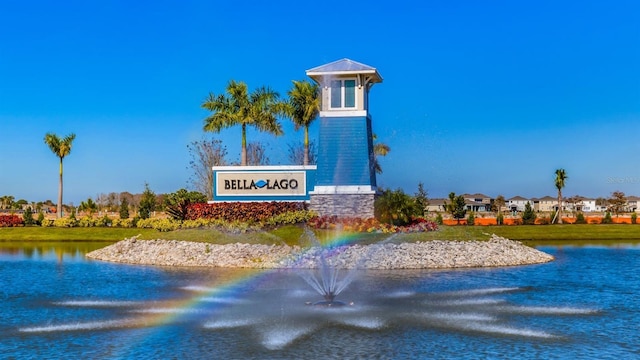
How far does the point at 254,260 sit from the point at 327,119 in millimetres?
10710

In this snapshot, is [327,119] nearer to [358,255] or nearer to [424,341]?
[358,255]

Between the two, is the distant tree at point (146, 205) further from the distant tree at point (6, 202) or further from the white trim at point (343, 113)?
the distant tree at point (6, 202)

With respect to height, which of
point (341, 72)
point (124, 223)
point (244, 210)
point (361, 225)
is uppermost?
point (341, 72)

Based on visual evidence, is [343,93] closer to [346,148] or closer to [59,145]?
[346,148]

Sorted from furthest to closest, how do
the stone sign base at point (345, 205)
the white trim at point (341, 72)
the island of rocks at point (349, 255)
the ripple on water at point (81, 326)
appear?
1. the white trim at point (341, 72)
2. the stone sign base at point (345, 205)
3. the island of rocks at point (349, 255)
4. the ripple on water at point (81, 326)

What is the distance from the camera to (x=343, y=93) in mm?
39375

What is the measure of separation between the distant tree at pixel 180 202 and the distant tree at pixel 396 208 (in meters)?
12.0

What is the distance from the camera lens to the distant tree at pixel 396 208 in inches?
1489

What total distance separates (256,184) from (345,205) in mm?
6189

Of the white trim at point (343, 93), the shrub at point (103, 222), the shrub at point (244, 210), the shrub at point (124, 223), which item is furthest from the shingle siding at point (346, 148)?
the shrub at point (103, 222)

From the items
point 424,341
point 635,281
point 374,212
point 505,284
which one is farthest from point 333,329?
point 374,212

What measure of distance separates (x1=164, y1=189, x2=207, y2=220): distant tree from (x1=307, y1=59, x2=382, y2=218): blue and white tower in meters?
8.43

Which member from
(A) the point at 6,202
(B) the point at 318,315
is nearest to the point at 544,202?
(A) the point at 6,202

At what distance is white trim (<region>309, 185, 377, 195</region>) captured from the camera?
38812mm
